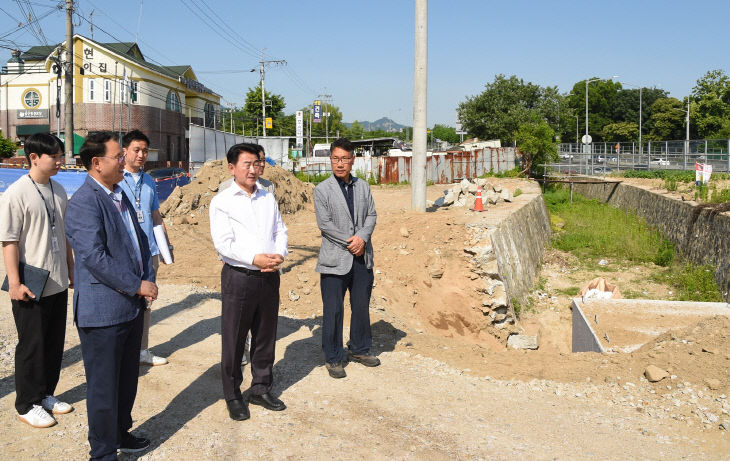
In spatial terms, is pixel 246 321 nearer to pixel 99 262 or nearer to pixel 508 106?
pixel 99 262

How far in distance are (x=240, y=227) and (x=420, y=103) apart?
28.9ft

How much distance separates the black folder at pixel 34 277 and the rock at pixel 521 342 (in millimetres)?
6285

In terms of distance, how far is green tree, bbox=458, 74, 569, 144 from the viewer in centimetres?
4875

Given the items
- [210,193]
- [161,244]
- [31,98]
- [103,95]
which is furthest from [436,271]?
[31,98]

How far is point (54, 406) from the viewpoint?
395 cm

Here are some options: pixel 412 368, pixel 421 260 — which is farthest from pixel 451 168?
pixel 412 368

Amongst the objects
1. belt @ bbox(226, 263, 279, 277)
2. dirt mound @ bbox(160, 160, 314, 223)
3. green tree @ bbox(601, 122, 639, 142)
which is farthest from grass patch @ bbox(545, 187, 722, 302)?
green tree @ bbox(601, 122, 639, 142)

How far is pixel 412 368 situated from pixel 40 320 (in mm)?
3141

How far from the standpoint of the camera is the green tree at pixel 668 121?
212 ft

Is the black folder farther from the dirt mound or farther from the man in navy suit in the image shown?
the dirt mound

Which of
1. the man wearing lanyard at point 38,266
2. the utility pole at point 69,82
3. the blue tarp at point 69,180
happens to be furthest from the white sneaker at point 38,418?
the utility pole at point 69,82

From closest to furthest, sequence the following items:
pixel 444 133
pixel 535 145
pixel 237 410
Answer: pixel 237 410, pixel 535 145, pixel 444 133

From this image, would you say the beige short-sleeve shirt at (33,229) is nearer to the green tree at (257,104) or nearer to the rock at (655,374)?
the rock at (655,374)

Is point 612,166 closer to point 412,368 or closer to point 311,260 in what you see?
point 311,260
